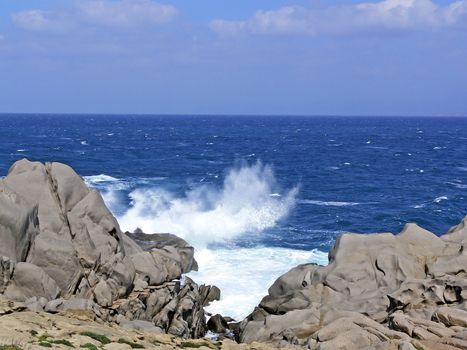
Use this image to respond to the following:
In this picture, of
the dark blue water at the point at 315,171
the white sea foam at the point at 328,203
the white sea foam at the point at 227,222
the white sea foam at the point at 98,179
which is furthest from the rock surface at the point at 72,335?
the white sea foam at the point at 98,179

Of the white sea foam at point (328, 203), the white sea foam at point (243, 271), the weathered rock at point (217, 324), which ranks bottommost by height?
the weathered rock at point (217, 324)

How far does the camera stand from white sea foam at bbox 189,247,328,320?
43869 millimetres

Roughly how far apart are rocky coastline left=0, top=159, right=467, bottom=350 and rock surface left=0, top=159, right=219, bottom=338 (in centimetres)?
7

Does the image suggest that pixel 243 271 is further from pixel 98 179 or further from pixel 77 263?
pixel 98 179

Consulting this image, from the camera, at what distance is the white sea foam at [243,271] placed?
4387 centimetres

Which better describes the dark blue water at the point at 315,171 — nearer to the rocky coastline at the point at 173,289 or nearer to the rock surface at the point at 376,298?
the rock surface at the point at 376,298

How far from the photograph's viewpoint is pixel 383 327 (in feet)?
98.8

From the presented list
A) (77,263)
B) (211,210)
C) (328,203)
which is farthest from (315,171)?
(77,263)

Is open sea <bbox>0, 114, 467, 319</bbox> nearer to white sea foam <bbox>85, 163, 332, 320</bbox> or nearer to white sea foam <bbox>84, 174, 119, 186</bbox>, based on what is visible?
white sea foam <bbox>85, 163, 332, 320</bbox>

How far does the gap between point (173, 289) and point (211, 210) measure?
114 feet

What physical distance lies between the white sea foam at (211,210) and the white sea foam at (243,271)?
4.87m

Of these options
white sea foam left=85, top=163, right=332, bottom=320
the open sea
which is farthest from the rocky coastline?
the open sea

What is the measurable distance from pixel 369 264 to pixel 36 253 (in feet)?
64.5

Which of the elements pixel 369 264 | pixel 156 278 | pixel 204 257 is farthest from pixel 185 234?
pixel 369 264
